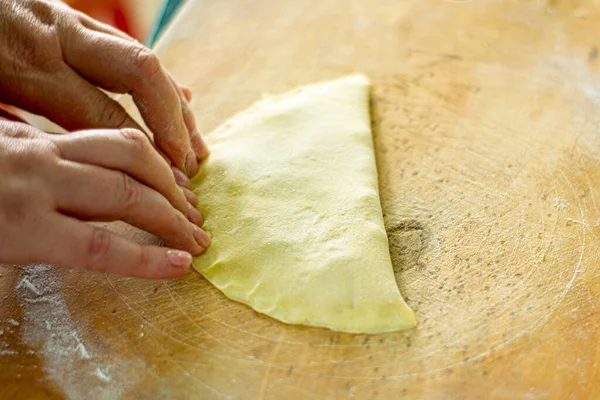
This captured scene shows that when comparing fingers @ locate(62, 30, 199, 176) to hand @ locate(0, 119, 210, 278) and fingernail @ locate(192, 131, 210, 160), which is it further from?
hand @ locate(0, 119, 210, 278)

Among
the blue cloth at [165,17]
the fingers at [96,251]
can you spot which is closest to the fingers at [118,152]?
the fingers at [96,251]

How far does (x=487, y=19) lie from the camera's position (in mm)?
1847

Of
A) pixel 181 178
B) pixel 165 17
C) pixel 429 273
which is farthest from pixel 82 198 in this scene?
pixel 165 17

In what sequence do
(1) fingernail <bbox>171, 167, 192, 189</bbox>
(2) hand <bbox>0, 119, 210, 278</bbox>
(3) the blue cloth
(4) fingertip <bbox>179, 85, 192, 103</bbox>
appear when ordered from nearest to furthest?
(2) hand <bbox>0, 119, 210, 278</bbox>
(1) fingernail <bbox>171, 167, 192, 189</bbox>
(4) fingertip <bbox>179, 85, 192, 103</bbox>
(3) the blue cloth

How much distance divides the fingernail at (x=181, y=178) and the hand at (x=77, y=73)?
0.04 metres

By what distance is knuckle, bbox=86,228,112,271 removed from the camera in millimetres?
1054

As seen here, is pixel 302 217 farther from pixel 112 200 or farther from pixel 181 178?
pixel 112 200

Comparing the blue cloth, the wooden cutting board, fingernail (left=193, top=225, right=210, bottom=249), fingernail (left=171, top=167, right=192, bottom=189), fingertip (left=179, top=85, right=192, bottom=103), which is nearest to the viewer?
the wooden cutting board

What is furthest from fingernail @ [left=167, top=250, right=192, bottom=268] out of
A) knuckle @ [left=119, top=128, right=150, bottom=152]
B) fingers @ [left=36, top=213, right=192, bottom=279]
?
knuckle @ [left=119, top=128, right=150, bottom=152]

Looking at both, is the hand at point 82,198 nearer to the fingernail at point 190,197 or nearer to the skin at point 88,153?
the skin at point 88,153

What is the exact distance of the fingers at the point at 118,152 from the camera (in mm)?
1056

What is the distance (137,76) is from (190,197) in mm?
304

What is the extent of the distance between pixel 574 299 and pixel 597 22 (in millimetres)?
1032

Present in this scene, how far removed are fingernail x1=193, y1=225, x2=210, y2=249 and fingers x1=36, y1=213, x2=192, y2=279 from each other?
0.30ft
